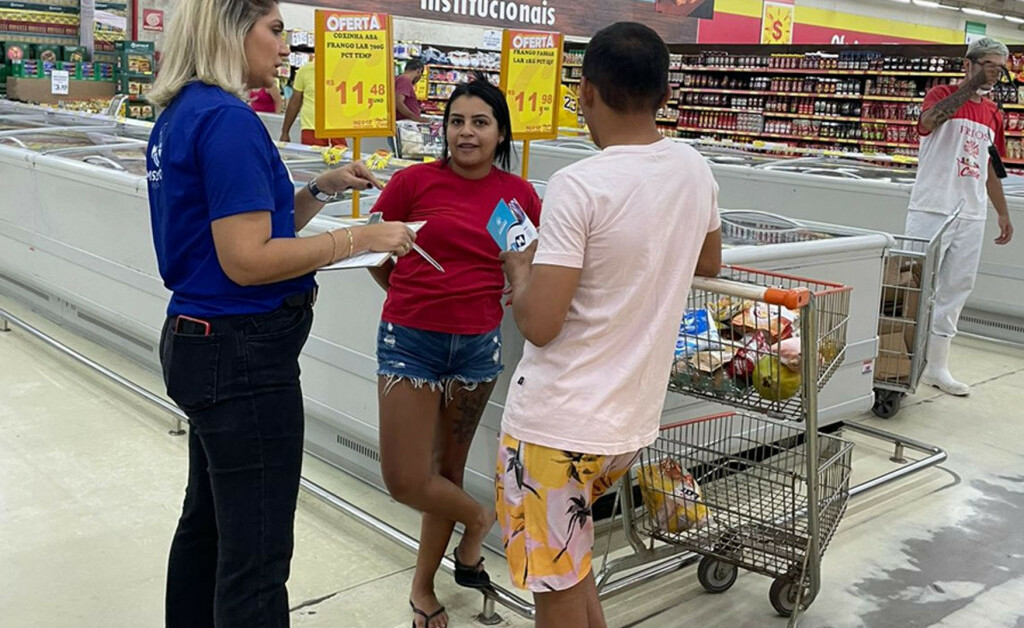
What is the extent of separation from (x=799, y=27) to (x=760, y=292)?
23.8 meters

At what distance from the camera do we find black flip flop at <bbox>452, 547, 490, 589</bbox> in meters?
2.73

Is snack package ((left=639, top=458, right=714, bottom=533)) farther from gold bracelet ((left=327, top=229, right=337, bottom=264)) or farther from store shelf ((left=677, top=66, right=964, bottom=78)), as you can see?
store shelf ((left=677, top=66, right=964, bottom=78))

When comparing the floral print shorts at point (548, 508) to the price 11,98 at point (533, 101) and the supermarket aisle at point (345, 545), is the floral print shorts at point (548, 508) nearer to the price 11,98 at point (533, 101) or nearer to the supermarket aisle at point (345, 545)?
the supermarket aisle at point (345, 545)

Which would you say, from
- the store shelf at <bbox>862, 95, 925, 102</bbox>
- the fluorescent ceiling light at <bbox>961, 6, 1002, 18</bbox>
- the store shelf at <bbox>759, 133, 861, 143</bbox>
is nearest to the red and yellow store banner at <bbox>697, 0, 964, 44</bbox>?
the fluorescent ceiling light at <bbox>961, 6, 1002, 18</bbox>

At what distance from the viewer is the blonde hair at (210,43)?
170 centimetres

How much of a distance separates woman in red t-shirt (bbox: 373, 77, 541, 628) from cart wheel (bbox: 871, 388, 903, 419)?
282 cm

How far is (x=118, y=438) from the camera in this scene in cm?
394

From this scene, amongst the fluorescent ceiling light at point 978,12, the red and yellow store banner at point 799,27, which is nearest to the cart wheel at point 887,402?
the red and yellow store banner at point 799,27

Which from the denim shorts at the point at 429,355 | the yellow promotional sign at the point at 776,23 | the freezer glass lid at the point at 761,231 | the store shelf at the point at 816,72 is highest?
the yellow promotional sign at the point at 776,23

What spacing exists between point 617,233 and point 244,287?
67cm

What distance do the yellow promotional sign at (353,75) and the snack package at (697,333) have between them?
1.58 metres

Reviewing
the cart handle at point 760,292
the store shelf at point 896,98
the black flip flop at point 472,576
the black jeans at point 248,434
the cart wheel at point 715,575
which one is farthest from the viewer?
the store shelf at point 896,98

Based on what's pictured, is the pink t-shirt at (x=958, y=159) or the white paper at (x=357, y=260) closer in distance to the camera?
the white paper at (x=357, y=260)

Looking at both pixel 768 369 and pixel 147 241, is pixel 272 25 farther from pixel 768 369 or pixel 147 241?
pixel 147 241
